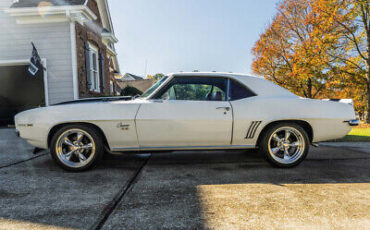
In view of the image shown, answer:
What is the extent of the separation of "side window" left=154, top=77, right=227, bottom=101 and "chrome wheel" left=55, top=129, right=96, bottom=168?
1178mm

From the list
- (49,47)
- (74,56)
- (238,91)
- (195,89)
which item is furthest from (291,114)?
(49,47)

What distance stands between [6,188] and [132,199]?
1541mm

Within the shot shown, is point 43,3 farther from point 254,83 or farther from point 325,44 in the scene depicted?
point 325,44

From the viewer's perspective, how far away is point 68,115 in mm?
3145

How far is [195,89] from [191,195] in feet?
5.34

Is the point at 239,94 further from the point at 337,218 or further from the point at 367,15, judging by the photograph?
the point at 367,15

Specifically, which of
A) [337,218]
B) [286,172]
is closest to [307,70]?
[286,172]

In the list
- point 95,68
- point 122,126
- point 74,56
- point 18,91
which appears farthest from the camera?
point 95,68

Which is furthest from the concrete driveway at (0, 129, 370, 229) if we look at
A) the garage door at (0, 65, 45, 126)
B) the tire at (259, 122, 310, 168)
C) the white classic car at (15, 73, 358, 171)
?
the garage door at (0, 65, 45, 126)

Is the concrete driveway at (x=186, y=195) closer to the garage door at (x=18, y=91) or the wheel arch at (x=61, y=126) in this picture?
the wheel arch at (x=61, y=126)

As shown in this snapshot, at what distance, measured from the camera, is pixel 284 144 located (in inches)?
134

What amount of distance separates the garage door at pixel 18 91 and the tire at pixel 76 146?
21.8ft

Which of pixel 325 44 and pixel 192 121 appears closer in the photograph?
pixel 192 121

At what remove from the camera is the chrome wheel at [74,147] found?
3186mm
